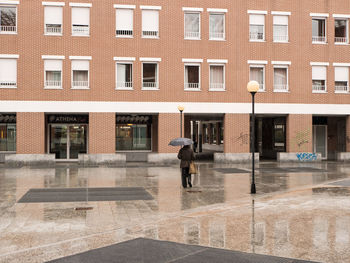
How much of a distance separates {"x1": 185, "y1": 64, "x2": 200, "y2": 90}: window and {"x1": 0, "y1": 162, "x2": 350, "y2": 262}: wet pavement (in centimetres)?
1339

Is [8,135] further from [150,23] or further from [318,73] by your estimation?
[318,73]

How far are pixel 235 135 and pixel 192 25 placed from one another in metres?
7.95

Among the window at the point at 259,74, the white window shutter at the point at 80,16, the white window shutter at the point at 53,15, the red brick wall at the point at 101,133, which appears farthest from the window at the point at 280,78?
the white window shutter at the point at 53,15

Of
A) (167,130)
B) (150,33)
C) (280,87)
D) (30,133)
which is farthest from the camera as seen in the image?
(280,87)

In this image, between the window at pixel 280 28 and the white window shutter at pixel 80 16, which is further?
the window at pixel 280 28

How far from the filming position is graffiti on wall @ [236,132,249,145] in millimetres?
29016

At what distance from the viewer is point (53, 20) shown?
2733 cm

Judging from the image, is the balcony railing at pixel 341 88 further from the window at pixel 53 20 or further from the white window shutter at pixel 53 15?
the white window shutter at pixel 53 15

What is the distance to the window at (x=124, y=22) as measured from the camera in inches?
1100

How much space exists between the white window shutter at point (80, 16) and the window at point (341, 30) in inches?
686

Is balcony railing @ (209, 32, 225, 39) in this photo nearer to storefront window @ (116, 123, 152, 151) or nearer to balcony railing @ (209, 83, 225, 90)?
balcony railing @ (209, 83, 225, 90)

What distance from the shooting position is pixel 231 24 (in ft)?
95.4

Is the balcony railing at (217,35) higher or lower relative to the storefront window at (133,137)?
higher

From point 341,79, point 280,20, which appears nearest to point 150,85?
point 280,20
